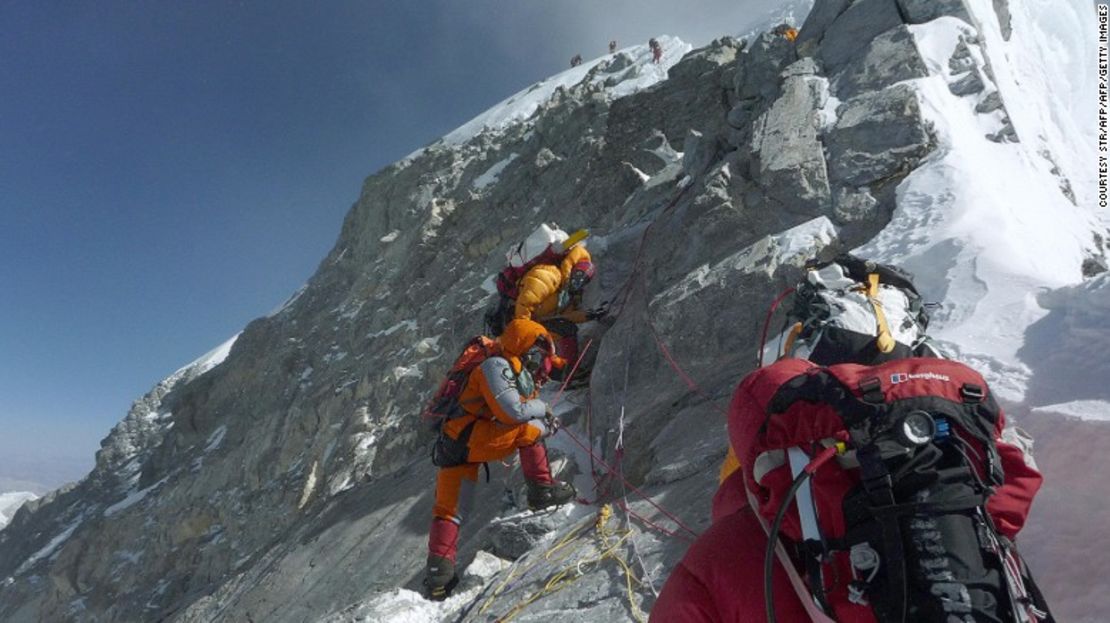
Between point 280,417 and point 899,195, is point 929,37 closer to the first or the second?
point 899,195

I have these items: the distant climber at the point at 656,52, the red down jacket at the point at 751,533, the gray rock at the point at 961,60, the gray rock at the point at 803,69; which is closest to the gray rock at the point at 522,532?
the red down jacket at the point at 751,533

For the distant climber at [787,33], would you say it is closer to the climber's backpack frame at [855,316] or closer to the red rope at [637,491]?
the red rope at [637,491]

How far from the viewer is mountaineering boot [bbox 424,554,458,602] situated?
5.16 meters

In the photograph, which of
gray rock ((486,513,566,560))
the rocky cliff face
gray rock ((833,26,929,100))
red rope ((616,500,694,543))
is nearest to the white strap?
the rocky cliff face

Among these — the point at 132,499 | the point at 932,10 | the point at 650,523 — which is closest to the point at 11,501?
the point at 132,499

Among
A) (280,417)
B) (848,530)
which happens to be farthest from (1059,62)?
(280,417)

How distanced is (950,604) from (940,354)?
2.29m

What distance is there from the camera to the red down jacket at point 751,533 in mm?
1492

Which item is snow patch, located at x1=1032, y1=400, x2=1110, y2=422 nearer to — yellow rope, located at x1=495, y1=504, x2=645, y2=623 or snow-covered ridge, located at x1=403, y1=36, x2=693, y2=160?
yellow rope, located at x1=495, y1=504, x2=645, y2=623

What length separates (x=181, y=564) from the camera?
79.1 ft

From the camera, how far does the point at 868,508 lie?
56.2 inches

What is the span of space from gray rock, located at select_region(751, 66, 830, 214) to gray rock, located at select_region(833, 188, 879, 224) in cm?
20

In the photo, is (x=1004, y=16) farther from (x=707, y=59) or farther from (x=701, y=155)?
(x=707, y=59)

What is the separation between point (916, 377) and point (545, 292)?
6.87 metres
